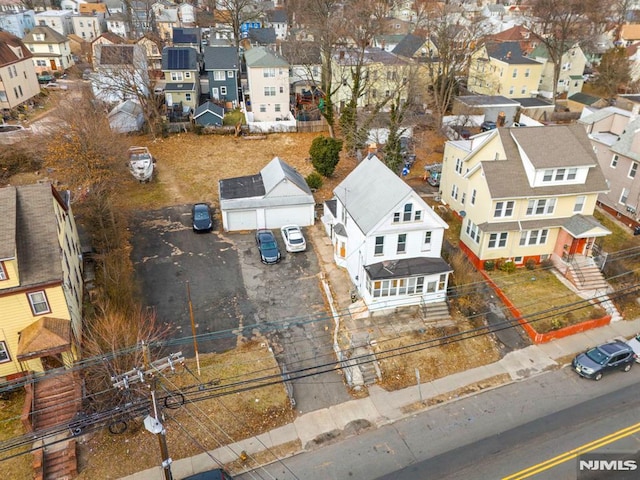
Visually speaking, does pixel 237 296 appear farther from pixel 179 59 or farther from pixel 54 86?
pixel 54 86

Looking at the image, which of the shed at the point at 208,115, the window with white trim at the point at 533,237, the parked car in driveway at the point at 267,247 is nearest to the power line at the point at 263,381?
the window with white trim at the point at 533,237

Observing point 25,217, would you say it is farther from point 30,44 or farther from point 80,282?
point 30,44

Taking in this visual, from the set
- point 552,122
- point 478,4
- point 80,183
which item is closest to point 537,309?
point 80,183

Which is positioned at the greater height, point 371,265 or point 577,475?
point 371,265

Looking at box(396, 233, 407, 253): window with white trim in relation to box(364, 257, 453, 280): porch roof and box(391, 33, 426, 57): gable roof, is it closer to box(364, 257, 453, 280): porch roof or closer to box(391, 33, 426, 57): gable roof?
box(364, 257, 453, 280): porch roof

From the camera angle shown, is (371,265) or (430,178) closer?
(371,265)
